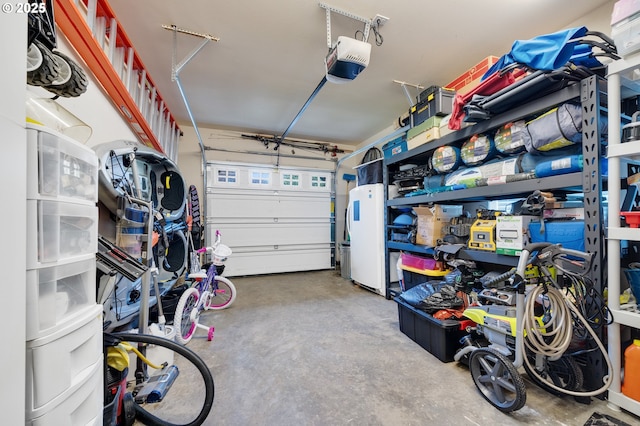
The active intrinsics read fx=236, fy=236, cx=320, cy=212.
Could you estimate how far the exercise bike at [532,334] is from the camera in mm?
1248

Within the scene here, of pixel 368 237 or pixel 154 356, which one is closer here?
pixel 154 356

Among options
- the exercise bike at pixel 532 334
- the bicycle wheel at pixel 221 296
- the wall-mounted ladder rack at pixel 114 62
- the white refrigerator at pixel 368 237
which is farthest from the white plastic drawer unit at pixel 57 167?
the white refrigerator at pixel 368 237

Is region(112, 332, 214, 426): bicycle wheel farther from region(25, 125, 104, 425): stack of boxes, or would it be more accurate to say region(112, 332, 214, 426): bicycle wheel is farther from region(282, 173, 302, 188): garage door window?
region(282, 173, 302, 188): garage door window

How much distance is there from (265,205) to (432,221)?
133 inches

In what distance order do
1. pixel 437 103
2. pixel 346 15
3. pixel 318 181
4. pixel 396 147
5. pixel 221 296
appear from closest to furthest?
1. pixel 346 15
2. pixel 437 103
3. pixel 396 147
4. pixel 221 296
5. pixel 318 181

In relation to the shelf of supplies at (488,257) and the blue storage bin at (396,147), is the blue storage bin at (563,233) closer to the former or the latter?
the shelf of supplies at (488,257)

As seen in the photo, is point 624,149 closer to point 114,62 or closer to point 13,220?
point 13,220

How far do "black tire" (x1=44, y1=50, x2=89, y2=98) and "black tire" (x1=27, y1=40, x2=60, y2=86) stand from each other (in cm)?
2

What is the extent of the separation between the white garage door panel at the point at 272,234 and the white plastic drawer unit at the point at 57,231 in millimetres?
3918

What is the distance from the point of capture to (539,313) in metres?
1.64

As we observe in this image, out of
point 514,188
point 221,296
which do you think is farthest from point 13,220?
point 221,296

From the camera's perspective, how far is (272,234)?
4996 mm

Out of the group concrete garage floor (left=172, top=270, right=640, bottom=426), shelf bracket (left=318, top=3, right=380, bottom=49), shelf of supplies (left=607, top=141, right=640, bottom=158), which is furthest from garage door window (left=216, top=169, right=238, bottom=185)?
shelf of supplies (left=607, top=141, right=640, bottom=158)

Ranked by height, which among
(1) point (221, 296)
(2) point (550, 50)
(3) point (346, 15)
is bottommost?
(1) point (221, 296)
